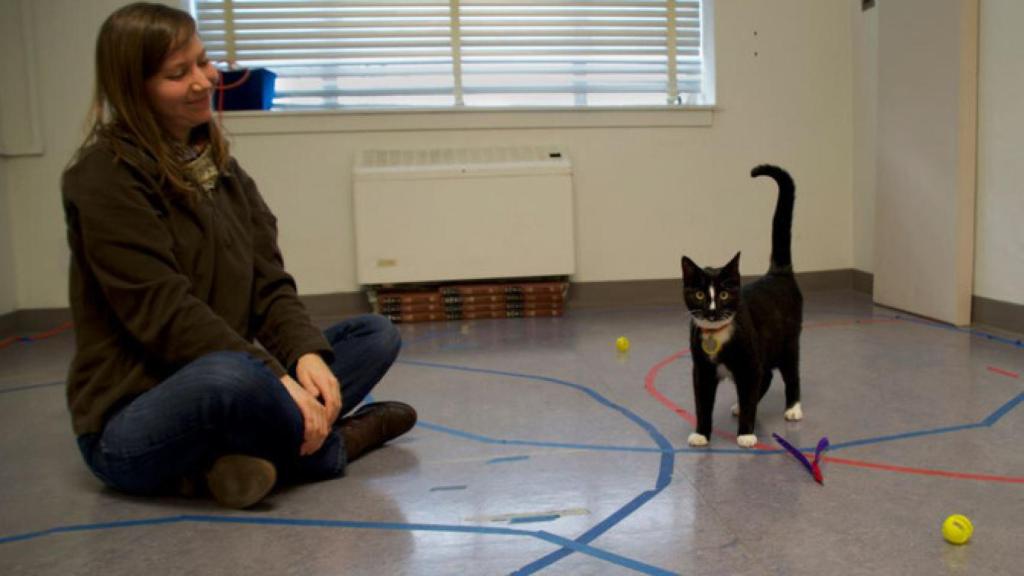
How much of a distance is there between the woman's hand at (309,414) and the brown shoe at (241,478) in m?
0.08

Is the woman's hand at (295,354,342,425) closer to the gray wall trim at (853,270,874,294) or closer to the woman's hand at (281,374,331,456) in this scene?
the woman's hand at (281,374,331,456)

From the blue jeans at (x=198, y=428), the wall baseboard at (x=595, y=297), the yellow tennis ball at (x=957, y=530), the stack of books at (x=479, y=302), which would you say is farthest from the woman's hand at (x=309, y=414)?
the wall baseboard at (x=595, y=297)

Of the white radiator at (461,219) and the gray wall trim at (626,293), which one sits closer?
the white radiator at (461,219)

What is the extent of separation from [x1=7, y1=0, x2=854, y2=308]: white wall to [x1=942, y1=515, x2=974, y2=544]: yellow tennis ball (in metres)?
2.99

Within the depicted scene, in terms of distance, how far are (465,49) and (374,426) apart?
2.80m

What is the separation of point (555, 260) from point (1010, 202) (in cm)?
187

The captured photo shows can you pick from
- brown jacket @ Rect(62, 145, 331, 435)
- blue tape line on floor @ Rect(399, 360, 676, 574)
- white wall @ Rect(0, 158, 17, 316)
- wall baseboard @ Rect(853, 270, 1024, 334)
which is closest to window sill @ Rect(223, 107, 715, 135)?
white wall @ Rect(0, 158, 17, 316)

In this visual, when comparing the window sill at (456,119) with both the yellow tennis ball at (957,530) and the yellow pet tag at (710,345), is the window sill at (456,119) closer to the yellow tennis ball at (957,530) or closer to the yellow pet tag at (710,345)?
the yellow pet tag at (710,345)

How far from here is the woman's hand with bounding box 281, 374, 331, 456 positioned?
5.21 ft

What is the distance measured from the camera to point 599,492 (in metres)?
1.67

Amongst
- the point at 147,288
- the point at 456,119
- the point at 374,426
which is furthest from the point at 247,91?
the point at 147,288

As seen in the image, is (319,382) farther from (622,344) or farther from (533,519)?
(622,344)

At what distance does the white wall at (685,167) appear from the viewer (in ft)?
13.7

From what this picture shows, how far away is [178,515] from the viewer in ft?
5.35
